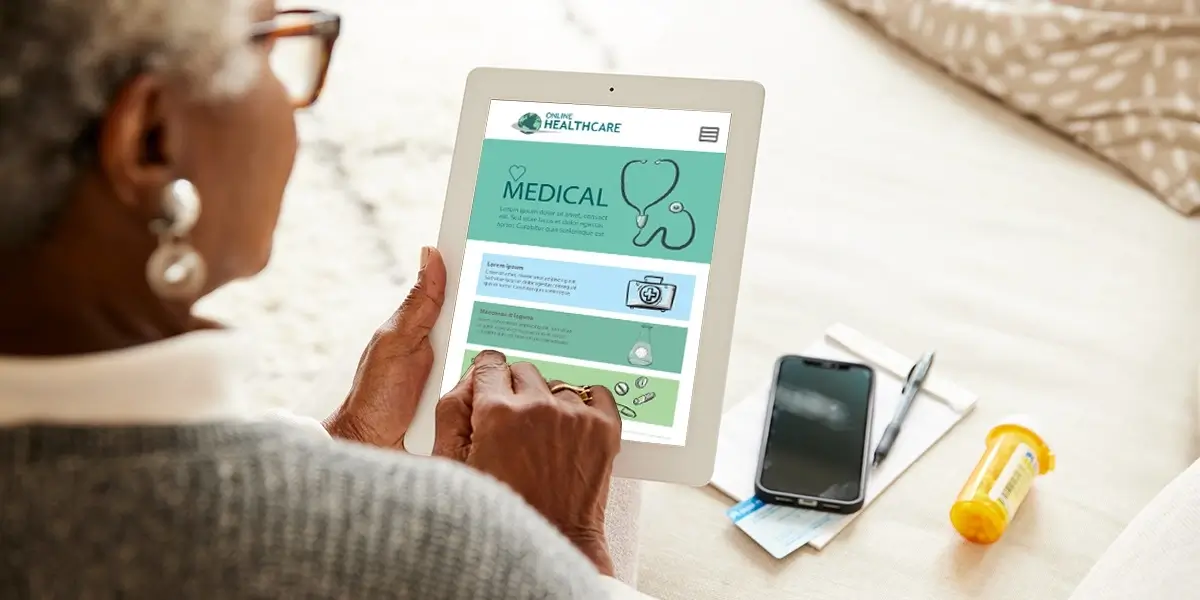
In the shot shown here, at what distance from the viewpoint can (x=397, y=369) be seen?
89 centimetres

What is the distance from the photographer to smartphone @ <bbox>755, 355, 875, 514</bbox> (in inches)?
35.9

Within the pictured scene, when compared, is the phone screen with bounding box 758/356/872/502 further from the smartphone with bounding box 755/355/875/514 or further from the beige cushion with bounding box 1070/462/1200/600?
the beige cushion with bounding box 1070/462/1200/600

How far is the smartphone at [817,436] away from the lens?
912 mm

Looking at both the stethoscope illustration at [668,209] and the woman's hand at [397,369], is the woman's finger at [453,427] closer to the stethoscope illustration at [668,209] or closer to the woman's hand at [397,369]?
the woman's hand at [397,369]

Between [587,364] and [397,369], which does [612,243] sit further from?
[397,369]

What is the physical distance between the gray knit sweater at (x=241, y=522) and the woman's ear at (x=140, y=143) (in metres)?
0.11

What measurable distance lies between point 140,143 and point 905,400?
2.38 feet

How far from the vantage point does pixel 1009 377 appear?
1014 millimetres

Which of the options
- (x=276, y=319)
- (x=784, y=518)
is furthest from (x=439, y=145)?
(x=784, y=518)

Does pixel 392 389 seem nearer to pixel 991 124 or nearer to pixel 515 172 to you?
pixel 515 172

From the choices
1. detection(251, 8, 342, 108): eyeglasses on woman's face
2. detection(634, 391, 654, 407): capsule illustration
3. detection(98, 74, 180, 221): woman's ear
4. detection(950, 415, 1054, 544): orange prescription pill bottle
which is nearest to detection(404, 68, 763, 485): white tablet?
detection(634, 391, 654, 407): capsule illustration

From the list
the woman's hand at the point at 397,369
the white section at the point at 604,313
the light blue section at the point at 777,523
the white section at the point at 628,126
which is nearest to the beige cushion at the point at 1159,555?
the light blue section at the point at 777,523

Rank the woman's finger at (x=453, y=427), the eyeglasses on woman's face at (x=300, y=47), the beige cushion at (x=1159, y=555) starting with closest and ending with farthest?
the eyeglasses on woman's face at (x=300, y=47) < the beige cushion at (x=1159, y=555) < the woman's finger at (x=453, y=427)

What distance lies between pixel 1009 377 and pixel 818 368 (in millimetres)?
181
